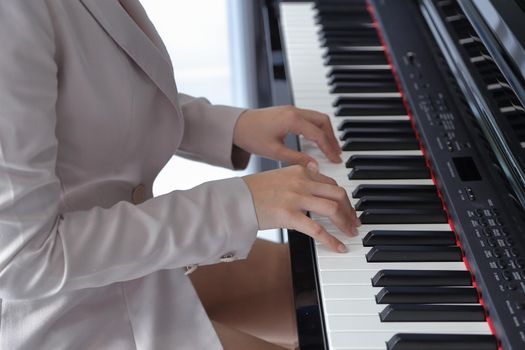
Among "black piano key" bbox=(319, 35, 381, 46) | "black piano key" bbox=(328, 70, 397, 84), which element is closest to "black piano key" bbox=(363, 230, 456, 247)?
"black piano key" bbox=(328, 70, 397, 84)

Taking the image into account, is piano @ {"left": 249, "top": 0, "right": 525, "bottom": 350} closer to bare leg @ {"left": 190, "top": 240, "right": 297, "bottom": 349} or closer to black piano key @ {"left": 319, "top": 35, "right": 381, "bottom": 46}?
black piano key @ {"left": 319, "top": 35, "right": 381, "bottom": 46}

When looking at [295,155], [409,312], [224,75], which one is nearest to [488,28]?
[295,155]

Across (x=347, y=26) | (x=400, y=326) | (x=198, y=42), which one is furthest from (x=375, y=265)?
(x=198, y=42)

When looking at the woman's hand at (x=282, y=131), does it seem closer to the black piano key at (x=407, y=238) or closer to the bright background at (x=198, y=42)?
the black piano key at (x=407, y=238)

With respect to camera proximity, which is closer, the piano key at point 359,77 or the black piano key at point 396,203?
the black piano key at point 396,203

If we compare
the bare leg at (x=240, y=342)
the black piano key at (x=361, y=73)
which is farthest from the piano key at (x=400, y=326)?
the black piano key at (x=361, y=73)

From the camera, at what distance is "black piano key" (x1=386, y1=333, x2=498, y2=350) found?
1.11 meters

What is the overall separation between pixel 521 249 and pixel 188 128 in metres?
0.68

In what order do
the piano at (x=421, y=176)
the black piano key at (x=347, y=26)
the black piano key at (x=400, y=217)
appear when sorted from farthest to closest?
1. the black piano key at (x=347, y=26)
2. the black piano key at (x=400, y=217)
3. the piano at (x=421, y=176)

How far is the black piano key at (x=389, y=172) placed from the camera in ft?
4.91

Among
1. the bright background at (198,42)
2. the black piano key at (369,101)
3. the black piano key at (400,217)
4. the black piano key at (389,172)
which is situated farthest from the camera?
the bright background at (198,42)

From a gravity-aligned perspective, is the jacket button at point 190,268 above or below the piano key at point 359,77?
below

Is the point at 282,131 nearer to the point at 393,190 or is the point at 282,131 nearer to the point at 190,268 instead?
the point at 393,190

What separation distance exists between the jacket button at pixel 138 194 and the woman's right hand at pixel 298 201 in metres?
0.18
